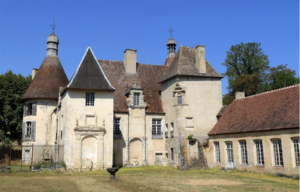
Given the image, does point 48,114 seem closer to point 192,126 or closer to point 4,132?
point 4,132

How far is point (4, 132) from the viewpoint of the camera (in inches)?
1377

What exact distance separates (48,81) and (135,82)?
28.2ft

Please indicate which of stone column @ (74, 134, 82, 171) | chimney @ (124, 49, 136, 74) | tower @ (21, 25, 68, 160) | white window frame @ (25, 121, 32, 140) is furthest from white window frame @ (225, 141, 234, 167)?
white window frame @ (25, 121, 32, 140)

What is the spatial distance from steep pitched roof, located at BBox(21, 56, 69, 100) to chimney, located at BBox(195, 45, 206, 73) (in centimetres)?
1359

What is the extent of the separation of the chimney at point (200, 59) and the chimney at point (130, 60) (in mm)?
6909

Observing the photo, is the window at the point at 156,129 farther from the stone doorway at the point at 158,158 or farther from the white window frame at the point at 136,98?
the white window frame at the point at 136,98

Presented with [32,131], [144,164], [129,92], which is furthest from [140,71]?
[32,131]

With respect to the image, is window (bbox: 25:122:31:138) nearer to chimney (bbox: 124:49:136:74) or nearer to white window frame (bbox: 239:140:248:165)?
chimney (bbox: 124:49:136:74)

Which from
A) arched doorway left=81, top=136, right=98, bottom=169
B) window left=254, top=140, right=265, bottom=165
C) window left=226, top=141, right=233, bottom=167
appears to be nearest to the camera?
window left=254, top=140, right=265, bottom=165

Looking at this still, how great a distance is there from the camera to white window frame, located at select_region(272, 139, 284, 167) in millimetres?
18884

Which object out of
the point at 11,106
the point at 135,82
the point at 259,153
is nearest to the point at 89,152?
the point at 135,82

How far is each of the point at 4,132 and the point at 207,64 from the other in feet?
78.8

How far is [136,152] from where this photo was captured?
1115 inches

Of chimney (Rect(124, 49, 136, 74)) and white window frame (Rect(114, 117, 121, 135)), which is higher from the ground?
chimney (Rect(124, 49, 136, 74))
